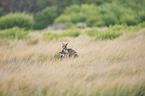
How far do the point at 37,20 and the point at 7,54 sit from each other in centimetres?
2364

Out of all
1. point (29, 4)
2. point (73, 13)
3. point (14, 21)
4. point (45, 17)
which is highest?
point (29, 4)

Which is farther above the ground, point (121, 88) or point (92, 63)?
point (92, 63)

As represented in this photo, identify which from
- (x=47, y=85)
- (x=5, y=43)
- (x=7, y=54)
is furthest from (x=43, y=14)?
(x=47, y=85)

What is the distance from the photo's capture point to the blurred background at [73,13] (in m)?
8.76

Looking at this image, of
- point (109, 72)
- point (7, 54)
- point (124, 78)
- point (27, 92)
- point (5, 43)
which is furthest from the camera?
point (5, 43)

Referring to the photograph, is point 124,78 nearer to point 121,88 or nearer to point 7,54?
point 121,88

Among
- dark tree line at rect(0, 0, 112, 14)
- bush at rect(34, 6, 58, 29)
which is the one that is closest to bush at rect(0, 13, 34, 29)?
bush at rect(34, 6, 58, 29)

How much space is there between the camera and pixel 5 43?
432 cm

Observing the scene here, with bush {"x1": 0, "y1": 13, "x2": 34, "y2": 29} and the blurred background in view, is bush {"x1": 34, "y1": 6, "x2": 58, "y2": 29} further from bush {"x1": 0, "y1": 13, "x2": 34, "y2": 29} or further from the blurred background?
bush {"x1": 0, "y1": 13, "x2": 34, "y2": 29}

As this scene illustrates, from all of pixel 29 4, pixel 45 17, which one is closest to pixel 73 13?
pixel 45 17

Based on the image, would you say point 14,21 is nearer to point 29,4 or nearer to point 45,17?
point 45,17

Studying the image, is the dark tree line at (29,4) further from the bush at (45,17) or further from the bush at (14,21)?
the bush at (14,21)

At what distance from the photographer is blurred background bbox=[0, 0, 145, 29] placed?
876cm

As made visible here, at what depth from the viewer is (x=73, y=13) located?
2009 centimetres
